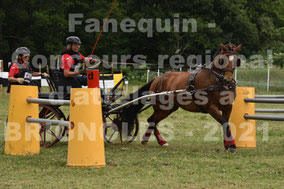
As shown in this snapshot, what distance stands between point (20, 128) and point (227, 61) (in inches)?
144

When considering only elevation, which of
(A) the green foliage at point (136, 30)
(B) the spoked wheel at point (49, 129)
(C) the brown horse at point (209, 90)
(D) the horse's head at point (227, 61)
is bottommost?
(B) the spoked wheel at point (49, 129)

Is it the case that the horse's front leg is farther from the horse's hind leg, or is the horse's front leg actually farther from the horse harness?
the horse's hind leg

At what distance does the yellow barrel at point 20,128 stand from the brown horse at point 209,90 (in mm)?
2246

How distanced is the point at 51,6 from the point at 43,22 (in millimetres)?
2482

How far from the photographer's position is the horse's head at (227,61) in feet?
28.5

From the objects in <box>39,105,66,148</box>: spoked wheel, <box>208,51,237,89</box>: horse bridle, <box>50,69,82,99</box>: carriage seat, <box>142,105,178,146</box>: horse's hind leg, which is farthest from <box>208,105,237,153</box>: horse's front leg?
<box>39,105,66,148</box>: spoked wheel

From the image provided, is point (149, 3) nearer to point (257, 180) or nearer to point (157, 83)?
point (157, 83)

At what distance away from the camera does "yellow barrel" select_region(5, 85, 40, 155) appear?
8.17m

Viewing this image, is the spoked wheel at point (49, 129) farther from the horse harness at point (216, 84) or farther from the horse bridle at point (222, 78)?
the horse bridle at point (222, 78)

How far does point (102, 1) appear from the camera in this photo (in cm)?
4159

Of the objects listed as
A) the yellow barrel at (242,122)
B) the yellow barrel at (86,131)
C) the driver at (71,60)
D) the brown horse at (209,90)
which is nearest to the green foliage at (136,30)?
the brown horse at (209,90)

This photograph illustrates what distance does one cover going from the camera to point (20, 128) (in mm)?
8219

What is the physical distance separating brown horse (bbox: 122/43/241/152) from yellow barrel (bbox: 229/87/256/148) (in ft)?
1.12

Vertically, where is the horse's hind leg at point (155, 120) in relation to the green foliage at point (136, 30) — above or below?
below
